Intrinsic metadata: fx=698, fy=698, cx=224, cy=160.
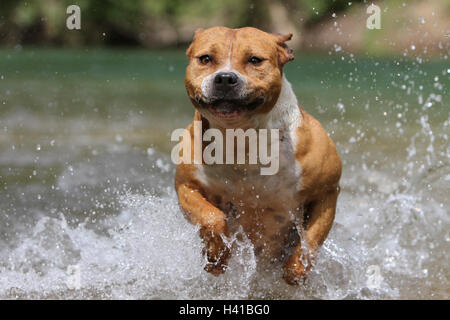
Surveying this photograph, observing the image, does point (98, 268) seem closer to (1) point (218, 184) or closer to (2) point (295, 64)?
(1) point (218, 184)

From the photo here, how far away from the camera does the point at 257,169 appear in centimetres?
375

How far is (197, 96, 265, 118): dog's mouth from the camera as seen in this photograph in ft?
11.2

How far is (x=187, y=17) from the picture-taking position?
30.9 m

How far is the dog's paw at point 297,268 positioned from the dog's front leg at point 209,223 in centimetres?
37

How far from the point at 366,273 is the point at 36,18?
84.9 ft

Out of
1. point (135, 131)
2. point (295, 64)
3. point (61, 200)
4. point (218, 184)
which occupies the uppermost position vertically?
point (295, 64)

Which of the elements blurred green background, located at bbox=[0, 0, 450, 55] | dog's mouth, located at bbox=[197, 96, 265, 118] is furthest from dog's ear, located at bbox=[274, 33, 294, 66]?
blurred green background, located at bbox=[0, 0, 450, 55]

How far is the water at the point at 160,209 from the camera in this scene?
158 inches

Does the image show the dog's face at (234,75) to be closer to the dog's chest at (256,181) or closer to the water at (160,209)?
the dog's chest at (256,181)

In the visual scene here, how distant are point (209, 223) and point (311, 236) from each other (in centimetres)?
61

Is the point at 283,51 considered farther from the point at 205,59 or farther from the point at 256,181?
the point at 256,181

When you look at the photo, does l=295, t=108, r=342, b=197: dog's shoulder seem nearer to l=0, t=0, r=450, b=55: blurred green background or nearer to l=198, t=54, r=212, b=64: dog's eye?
l=198, t=54, r=212, b=64: dog's eye

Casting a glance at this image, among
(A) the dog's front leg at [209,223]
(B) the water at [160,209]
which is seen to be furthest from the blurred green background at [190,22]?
(A) the dog's front leg at [209,223]

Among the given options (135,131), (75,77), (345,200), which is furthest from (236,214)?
(75,77)
